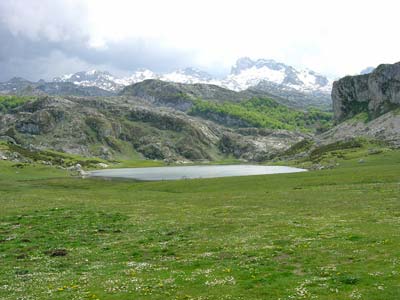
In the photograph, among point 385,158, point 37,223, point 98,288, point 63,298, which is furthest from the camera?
point 385,158

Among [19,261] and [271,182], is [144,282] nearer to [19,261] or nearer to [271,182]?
[19,261]

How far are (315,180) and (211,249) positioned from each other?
6070cm

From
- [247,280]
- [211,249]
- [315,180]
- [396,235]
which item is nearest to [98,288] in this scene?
[247,280]

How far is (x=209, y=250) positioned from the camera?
29.5 meters

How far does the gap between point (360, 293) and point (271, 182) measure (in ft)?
245

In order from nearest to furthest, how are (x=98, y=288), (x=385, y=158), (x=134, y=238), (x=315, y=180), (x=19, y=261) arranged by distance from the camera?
(x=98, y=288), (x=19, y=261), (x=134, y=238), (x=315, y=180), (x=385, y=158)

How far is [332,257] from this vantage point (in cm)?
2464

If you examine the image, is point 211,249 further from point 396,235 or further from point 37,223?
point 37,223

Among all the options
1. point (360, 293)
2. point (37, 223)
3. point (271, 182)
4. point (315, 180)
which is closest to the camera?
point (360, 293)

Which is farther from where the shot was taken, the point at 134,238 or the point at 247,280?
the point at 134,238

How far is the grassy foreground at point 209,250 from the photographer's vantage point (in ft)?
64.3

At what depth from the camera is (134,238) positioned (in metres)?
35.6

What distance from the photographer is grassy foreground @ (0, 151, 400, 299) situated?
1959 centimetres

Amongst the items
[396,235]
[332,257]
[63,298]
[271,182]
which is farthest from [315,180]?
[63,298]
